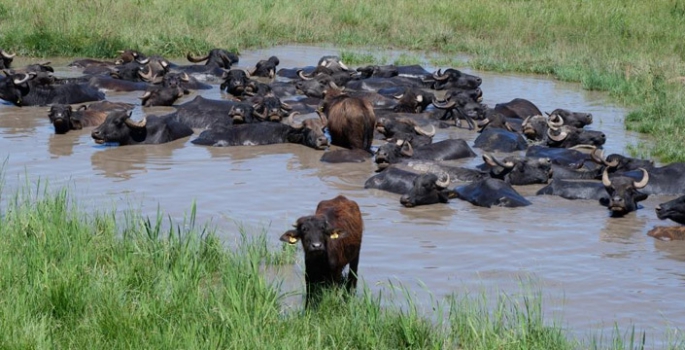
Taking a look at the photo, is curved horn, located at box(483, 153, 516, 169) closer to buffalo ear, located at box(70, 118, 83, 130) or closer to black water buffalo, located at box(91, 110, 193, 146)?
black water buffalo, located at box(91, 110, 193, 146)

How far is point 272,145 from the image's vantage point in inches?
486

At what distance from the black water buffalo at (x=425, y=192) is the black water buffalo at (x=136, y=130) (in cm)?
397

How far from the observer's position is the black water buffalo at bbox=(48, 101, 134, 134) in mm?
12414

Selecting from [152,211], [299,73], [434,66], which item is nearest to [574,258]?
[152,211]

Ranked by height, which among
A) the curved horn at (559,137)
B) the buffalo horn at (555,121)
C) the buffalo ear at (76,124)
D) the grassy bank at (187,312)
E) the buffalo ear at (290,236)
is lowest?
the buffalo ear at (76,124)

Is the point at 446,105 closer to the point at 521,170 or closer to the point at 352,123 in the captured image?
the point at 352,123

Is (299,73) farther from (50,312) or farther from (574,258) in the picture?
(50,312)

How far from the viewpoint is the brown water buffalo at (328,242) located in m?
6.00

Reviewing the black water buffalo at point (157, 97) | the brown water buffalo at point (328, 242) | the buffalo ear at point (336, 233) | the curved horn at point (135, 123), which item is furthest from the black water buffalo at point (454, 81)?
the buffalo ear at point (336, 233)

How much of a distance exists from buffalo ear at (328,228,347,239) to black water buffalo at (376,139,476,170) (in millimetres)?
4822

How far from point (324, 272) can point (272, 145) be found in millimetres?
6237

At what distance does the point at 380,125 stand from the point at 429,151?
4.68 feet

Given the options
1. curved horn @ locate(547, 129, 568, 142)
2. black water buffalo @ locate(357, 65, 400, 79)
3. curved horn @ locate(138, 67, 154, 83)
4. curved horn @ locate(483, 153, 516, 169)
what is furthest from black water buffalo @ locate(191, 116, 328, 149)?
black water buffalo @ locate(357, 65, 400, 79)

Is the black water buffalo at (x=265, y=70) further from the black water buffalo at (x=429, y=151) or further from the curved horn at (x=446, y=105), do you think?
the black water buffalo at (x=429, y=151)
